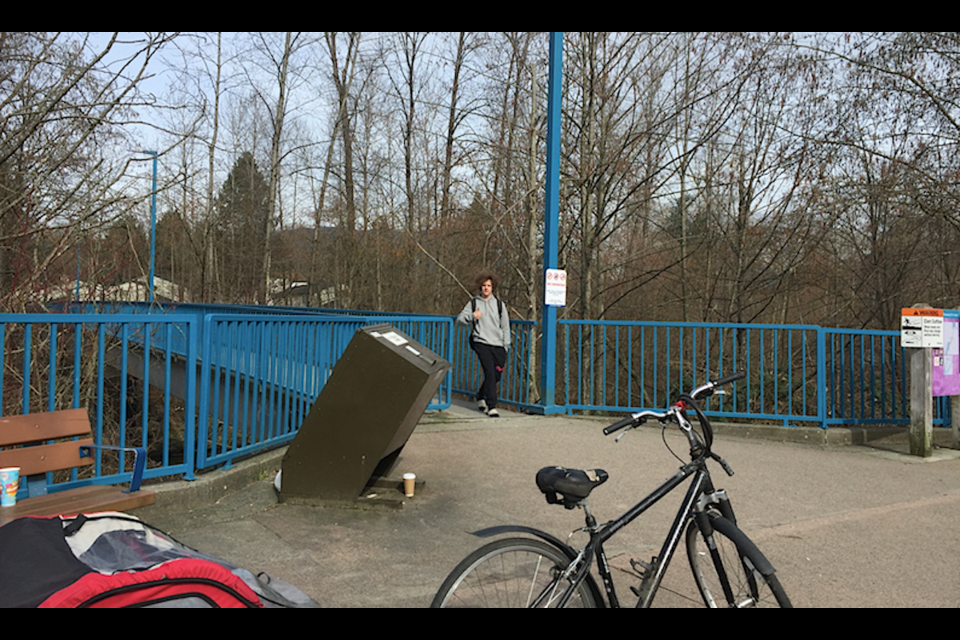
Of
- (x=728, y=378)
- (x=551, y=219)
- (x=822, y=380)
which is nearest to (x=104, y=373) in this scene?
(x=728, y=378)

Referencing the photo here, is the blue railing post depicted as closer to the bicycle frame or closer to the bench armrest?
the bicycle frame

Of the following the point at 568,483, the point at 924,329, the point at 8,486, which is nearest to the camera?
the point at 568,483

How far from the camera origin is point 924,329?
771 cm

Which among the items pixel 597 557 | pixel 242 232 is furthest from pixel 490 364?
pixel 242 232

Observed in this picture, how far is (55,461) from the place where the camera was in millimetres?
4219

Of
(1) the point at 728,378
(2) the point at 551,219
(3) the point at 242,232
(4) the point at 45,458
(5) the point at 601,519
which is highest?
(3) the point at 242,232

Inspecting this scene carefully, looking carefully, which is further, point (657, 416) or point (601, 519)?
point (601, 519)

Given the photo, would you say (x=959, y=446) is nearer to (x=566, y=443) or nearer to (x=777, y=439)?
(x=777, y=439)

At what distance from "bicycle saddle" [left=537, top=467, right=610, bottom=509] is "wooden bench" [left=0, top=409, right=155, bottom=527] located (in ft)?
8.69

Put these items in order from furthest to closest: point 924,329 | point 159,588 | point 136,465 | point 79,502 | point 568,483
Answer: point 924,329, point 136,465, point 79,502, point 568,483, point 159,588

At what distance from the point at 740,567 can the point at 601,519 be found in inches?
92.8

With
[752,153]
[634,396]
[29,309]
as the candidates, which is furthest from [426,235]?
[29,309]

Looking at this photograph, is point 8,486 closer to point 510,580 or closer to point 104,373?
point 104,373

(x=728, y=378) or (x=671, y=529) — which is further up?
(x=728, y=378)
